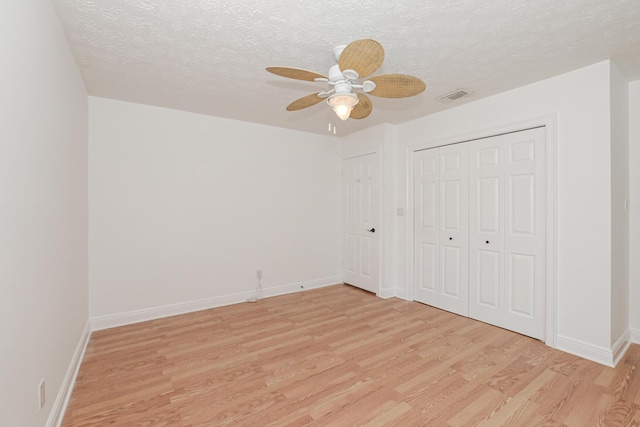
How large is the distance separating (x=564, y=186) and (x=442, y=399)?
221 centimetres

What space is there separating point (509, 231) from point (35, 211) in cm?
388

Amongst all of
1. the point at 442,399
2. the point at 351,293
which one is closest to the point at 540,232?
the point at 442,399

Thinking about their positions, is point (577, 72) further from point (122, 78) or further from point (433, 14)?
point (122, 78)

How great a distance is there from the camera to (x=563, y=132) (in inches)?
105

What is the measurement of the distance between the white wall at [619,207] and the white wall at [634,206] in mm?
58

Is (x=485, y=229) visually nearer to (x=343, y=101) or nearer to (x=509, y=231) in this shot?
(x=509, y=231)

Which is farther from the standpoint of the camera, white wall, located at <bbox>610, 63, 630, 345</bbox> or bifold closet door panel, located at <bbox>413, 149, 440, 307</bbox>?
bifold closet door panel, located at <bbox>413, 149, 440, 307</bbox>

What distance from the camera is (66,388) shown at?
1986mm

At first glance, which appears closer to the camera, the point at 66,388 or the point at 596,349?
the point at 66,388

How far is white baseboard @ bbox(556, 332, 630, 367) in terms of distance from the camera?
95.3 inches

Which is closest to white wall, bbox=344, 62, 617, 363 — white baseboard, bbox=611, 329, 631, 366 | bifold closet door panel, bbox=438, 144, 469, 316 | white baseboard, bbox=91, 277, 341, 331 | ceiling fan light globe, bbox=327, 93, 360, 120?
white baseboard, bbox=611, 329, 631, 366

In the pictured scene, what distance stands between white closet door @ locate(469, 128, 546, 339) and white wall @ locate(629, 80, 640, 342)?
833 millimetres

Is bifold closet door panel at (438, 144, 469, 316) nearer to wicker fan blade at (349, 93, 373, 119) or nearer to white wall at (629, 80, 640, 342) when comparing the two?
white wall at (629, 80, 640, 342)

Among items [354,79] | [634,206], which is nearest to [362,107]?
[354,79]
